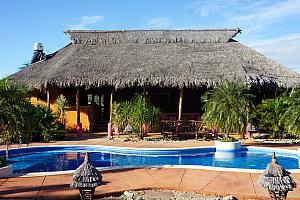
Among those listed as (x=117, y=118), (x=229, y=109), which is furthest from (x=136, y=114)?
(x=229, y=109)

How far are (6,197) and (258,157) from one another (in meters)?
8.35

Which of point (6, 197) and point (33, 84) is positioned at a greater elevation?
point (33, 84)

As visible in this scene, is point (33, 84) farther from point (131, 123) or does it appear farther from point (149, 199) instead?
point (149, 199)

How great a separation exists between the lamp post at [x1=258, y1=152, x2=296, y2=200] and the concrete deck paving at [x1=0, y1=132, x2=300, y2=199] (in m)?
1.43

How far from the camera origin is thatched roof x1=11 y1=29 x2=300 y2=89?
1689 centimetres

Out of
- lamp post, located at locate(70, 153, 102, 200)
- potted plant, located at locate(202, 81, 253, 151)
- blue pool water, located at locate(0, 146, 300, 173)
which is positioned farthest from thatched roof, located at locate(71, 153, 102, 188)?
potted plant, located at locate(202, 81, 253, 151)

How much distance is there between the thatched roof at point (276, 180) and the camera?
17.5ft

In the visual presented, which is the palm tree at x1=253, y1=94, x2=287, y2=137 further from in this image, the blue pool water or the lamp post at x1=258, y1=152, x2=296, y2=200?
the lamp post at x1=258, y1=152, x2=296, y2=200

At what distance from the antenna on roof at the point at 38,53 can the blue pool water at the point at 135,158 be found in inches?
382

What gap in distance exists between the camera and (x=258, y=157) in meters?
12.4

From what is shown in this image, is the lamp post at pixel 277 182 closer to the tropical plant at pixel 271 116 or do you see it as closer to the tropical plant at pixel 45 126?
the tropical plant at pixel 271 116

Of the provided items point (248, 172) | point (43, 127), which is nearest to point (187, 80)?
point (43, 127)

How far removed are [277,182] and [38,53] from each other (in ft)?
A: 62.7

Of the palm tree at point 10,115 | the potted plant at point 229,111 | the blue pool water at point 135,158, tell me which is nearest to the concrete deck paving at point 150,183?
the palm tree at point 10,115
